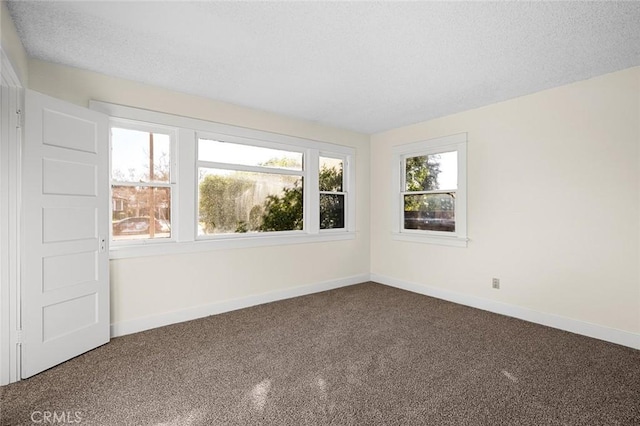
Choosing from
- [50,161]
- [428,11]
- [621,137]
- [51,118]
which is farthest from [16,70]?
[621,137]

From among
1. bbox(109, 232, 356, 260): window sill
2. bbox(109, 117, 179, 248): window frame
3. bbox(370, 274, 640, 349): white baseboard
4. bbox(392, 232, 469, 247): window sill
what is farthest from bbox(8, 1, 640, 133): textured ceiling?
bbox(370, 274, 640, 349): white baseboard

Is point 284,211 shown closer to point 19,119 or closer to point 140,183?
point 140,183

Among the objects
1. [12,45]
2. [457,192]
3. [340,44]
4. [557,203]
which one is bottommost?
[557,203]

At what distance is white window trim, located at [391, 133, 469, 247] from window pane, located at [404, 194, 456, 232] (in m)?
0.08

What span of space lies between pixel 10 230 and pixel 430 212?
4.54 meters

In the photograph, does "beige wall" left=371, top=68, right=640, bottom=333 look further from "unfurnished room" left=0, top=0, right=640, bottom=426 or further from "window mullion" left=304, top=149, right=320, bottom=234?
"window mullion" left=304, top=149, right=320, bottom=234

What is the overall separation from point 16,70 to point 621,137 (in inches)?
198

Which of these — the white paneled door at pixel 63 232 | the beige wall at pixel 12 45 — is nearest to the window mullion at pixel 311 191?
the white paneled door at pixel 63 232

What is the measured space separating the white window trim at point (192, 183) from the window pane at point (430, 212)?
1435 mm

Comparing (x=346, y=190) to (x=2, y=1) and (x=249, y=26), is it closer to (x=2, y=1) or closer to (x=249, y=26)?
(x=249, y=26)

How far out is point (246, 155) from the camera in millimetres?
4230

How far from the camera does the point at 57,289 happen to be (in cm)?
258

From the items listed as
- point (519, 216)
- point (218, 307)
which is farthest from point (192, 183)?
point (519, 216)

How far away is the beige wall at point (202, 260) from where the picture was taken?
121 inches
